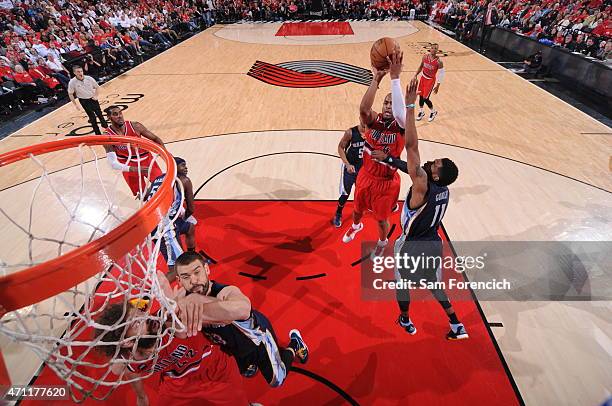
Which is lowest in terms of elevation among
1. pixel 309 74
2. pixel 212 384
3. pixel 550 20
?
pixel 309 74

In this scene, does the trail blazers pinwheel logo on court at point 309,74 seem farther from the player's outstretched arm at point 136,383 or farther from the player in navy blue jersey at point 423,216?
the player's outstretched arm at point 136,383

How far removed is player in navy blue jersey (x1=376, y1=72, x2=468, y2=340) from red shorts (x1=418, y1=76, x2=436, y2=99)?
5419mm

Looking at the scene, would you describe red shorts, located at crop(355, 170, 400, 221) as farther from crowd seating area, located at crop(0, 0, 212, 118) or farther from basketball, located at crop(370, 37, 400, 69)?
crowd seating area, located at crop(0, 0, 212, 118)

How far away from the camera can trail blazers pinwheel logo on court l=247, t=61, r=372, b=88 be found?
10781 mm

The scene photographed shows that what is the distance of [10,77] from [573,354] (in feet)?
38.8

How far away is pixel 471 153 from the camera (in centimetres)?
662

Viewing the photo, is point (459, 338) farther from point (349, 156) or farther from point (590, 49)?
point (590, 49)

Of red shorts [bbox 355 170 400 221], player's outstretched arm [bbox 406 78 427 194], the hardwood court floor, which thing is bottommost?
the hardwood court floor

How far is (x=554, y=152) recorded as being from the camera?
6.64 m

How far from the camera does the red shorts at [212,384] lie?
94.0 inches

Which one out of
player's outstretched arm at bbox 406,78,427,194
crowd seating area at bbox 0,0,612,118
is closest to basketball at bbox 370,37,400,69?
player's outstretched arm at bbox 406,78,427,194

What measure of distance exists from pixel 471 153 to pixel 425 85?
80.0 inches

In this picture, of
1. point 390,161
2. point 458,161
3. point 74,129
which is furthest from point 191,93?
point 390,161

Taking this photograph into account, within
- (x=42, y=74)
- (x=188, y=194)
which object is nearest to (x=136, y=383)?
(x=188, y=194)
